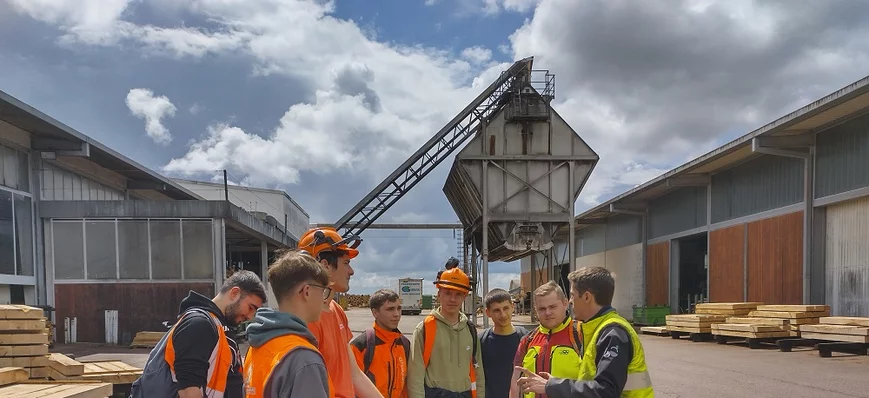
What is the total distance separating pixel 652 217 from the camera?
95.7ft

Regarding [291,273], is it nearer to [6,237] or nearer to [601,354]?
[601,354]

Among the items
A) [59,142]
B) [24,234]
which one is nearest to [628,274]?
[59,142]

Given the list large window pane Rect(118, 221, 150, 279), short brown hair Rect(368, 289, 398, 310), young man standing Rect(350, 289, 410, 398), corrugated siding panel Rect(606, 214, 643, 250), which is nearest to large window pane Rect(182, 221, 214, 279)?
large window pane Rect(118, 221, 150, 279)

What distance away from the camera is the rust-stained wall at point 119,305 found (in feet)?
60.2

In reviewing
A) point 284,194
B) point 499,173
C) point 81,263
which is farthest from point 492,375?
point 284,194

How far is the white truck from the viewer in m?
43.7

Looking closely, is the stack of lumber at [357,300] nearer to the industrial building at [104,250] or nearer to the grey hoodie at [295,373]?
the industrial building at [104,250]

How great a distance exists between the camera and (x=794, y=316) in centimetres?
1550

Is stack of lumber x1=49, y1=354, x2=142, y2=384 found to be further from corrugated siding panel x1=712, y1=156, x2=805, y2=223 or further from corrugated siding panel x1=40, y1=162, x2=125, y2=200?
corrugated siding panel x1=712, y1=156, x2=805, y2=223

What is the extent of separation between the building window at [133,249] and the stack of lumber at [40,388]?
478 inches

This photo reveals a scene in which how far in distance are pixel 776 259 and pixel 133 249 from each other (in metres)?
20.0

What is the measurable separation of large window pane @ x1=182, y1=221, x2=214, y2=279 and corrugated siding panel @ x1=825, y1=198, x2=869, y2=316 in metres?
17.9

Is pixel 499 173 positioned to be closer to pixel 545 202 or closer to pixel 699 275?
pixel 545 202

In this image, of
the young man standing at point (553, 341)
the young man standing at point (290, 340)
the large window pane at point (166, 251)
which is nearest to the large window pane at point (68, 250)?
the large window pane at point (166, 251)
